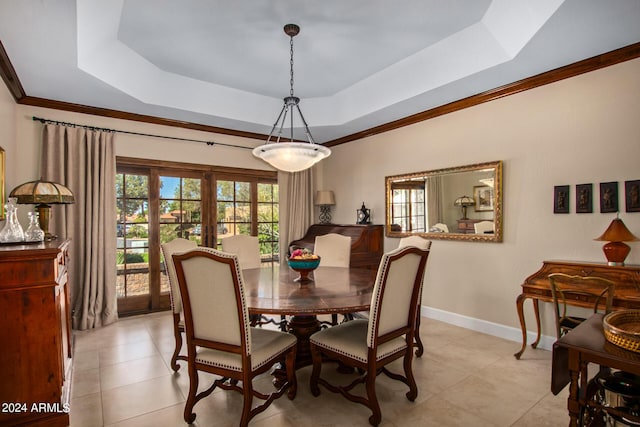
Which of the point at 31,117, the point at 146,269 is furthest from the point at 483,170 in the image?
the point at 31,117

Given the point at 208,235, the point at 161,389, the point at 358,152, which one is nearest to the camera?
the point at 161,389

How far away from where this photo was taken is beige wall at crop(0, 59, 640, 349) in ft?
8.77

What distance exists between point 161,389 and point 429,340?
239cm

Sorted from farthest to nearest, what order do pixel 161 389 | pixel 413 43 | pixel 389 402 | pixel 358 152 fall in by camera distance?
pixel 358 152
pixel 413 43
pixel 161 389
pixel 389 402

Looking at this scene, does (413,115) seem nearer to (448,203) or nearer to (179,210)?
(448,203)

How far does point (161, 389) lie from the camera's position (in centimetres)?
233

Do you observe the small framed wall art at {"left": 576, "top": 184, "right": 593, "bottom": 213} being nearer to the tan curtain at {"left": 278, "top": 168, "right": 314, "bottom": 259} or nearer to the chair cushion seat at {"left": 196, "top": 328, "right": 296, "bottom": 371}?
the chair cushion seat at {"left": 196, "top": 328, "right": 296, "bottom": 371}

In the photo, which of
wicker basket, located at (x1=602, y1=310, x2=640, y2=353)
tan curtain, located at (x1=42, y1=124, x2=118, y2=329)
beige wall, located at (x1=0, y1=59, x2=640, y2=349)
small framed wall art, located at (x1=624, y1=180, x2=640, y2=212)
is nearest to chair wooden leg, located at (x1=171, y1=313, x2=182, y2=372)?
tan curtain, located at (x1=42, y1=124, x2=118, y2=329)

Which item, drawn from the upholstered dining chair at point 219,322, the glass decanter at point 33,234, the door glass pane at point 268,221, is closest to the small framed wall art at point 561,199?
the upholstered dining chair at point 219,322

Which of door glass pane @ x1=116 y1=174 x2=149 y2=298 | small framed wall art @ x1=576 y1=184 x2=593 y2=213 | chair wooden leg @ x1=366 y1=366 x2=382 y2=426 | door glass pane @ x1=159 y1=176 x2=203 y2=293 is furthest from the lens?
A: door glass pane @ x1=159 y1=176 x2=203 y2=293

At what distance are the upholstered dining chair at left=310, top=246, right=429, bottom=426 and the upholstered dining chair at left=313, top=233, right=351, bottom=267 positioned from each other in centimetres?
136

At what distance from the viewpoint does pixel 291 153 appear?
2.86 meters

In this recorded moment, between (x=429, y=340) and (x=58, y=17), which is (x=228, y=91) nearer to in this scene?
(x=58, y=17)

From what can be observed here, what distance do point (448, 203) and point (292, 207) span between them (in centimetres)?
245
